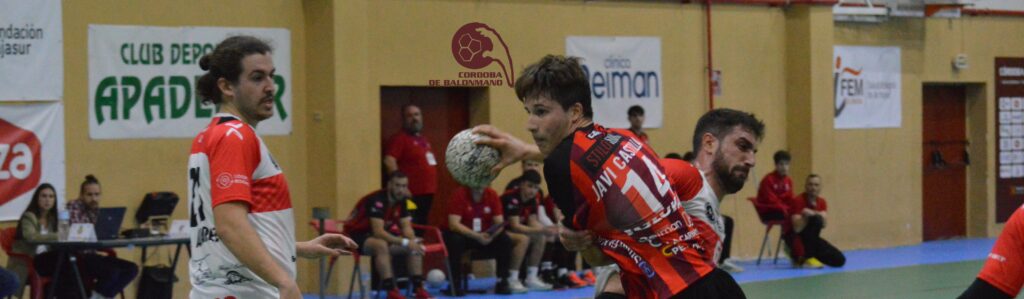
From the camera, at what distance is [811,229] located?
14609 millimetres

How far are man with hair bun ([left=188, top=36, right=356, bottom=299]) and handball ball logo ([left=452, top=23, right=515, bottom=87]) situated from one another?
5.26 m

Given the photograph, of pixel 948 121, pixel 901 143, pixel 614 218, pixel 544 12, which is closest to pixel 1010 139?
pixel 948 121

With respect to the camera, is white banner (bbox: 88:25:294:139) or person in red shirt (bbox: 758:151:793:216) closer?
white banner (bbox: 88:25:294:139)

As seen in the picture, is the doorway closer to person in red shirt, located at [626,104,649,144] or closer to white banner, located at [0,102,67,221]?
person in red shirt, located at [626,104,649,144]

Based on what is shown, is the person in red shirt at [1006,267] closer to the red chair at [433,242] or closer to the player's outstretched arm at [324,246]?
the player's outstretched arm at [324,246]

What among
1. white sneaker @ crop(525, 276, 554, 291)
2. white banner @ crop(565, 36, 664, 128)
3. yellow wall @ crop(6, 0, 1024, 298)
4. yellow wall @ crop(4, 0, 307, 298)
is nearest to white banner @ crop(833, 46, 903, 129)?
yellow wall @ crop(6, 0, 1024, 298)

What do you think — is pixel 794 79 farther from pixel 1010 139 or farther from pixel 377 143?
pixel 377 143

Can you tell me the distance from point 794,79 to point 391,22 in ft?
19.4

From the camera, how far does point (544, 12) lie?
13859 mm

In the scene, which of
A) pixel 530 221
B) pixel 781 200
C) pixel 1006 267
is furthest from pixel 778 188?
pixel 1006 267

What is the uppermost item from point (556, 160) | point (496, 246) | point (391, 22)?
point (391, 22)

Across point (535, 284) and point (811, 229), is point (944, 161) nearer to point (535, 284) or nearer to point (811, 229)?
point (811, 229)

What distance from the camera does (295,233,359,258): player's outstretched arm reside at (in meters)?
4.69

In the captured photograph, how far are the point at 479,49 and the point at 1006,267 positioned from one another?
635cm
